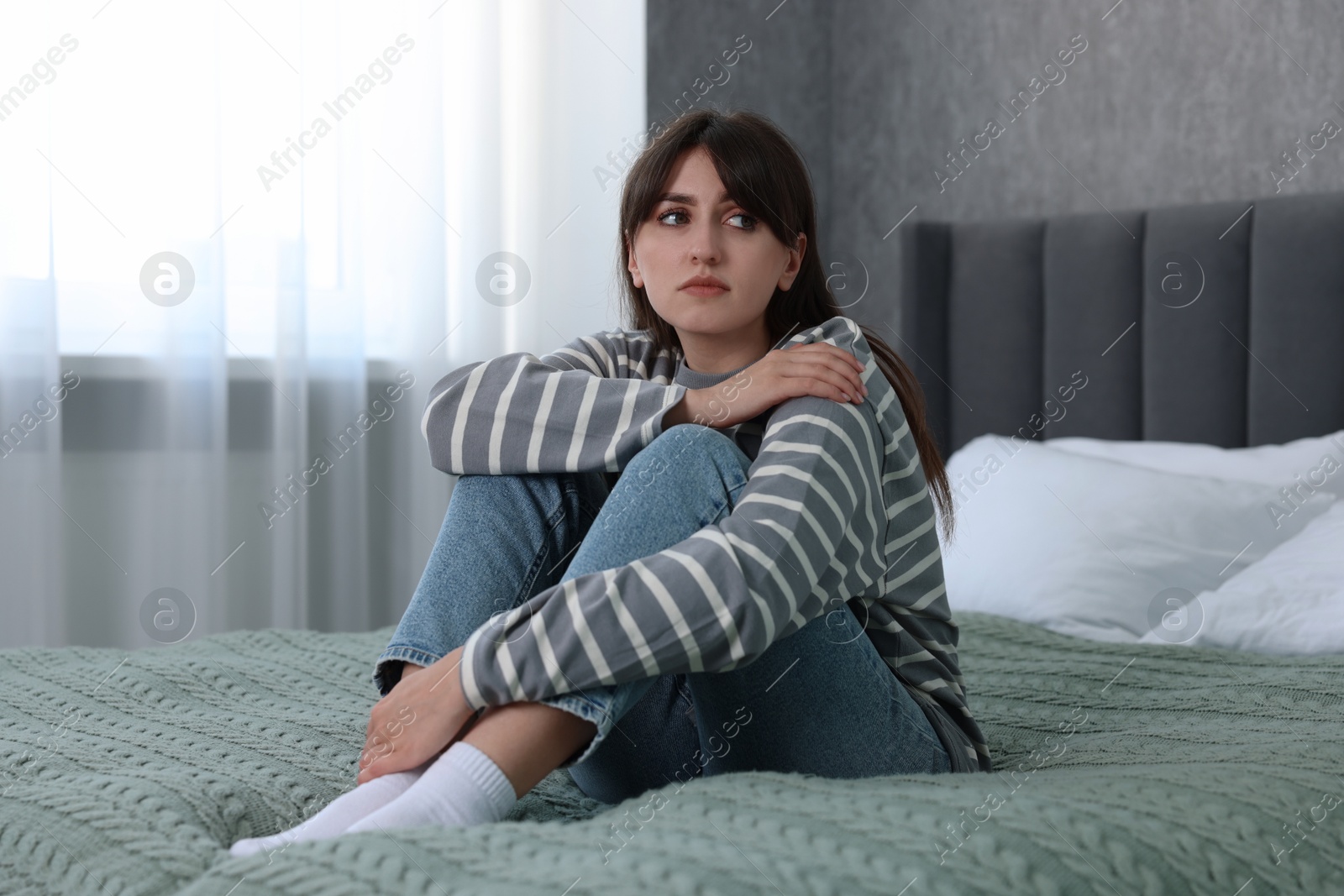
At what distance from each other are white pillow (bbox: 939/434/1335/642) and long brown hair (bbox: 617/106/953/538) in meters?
0.50

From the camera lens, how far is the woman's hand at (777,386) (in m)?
1.04

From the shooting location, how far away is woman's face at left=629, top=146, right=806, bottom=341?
121 centimetres

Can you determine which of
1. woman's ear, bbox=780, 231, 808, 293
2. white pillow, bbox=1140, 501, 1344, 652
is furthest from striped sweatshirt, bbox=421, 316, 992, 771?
white pillow, bbox=1140, 501, 1344, 652

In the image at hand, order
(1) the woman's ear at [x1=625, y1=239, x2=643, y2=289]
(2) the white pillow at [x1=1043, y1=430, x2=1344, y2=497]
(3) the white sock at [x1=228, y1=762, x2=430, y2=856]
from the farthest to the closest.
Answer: (2) the white pillow at [x1=1043, y1=430, x2=1344, y2=497] → (1) the woman's ear at [x1=625, y1=239, x2=643, y2=289] → (3) the white sock at [x1=228, y1=762, x2=430, y2=856]

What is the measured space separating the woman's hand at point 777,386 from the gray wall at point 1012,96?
4.67 feet

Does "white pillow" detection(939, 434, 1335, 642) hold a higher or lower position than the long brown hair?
lower

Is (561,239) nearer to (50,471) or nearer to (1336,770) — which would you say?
(50,471)

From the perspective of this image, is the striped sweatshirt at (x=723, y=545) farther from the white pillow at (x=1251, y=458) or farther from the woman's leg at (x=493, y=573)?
the white pillow at (x=1251, y=458)

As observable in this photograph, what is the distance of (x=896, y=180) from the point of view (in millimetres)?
2840

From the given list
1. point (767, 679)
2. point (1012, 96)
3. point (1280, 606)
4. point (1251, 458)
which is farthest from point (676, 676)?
point (1012, 96)

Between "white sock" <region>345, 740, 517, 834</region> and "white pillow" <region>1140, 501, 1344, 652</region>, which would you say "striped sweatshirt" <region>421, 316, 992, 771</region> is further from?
"white pillow" <region>1140, 501, 1344, 652</region>

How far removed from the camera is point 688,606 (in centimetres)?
87

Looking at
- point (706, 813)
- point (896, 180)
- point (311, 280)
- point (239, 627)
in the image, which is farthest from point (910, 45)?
point (706, 813)

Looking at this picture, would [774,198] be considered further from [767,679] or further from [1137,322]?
[1137,322]
